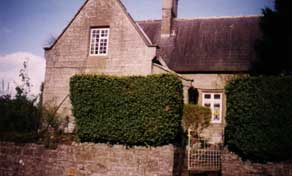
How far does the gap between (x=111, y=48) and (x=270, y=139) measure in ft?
40.8

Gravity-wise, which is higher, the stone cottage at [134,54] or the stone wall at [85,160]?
the stone cottage at [134,54]

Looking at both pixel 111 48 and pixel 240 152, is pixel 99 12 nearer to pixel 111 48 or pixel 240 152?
pixel 111 48

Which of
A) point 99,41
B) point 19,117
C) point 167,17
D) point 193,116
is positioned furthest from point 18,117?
point 167,17

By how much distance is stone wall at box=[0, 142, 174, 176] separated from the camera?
13664 millimetres

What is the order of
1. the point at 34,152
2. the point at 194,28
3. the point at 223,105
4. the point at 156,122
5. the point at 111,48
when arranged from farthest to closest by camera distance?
1. the point at 194,28
2. the point at 223,105
3. the point at 111,48
4. the point at 34,152
5. the point at 156,122

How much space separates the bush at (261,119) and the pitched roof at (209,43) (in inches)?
437

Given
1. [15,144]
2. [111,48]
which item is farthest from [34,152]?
[111,48]

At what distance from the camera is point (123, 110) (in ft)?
47.9

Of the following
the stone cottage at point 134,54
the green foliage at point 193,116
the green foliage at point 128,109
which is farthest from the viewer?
the stone cottage at point 134,54

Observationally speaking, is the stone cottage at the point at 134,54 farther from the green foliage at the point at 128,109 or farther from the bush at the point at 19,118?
the green foliage at the point at 128,109

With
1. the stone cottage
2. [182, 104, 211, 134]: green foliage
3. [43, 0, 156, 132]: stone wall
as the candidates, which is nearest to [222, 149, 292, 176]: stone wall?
[182, 104, 211, 134]: green foliage

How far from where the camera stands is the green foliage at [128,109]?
14.0 m

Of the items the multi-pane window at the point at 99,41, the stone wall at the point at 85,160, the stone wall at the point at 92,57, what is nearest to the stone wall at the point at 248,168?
the stone wall at the point at 85,160

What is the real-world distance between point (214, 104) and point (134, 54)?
8003mm
